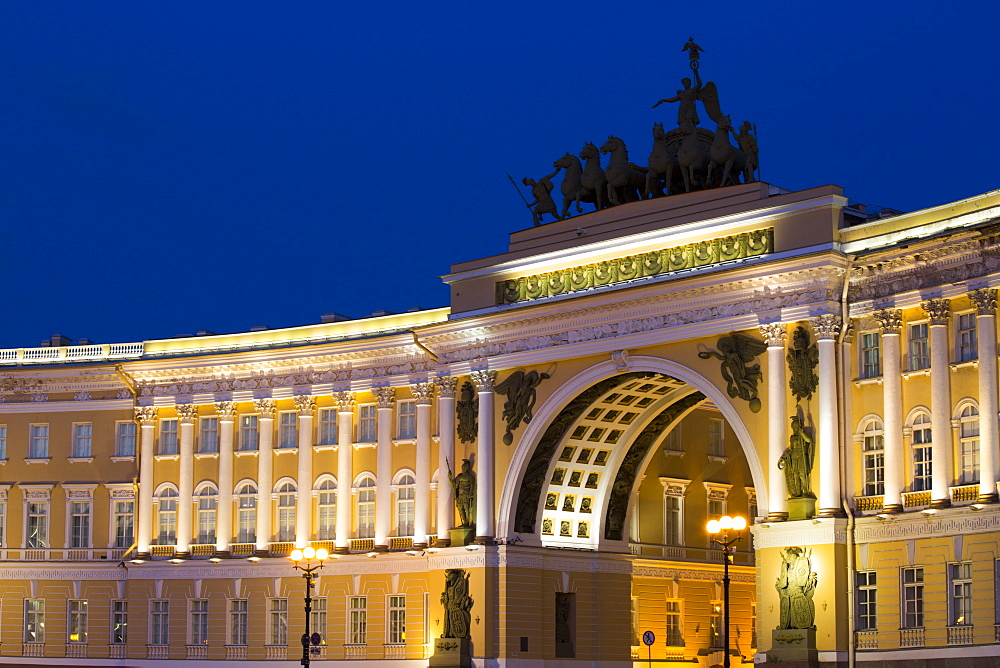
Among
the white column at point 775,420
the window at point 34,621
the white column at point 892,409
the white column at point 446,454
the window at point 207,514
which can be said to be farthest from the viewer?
the window at point 34,621

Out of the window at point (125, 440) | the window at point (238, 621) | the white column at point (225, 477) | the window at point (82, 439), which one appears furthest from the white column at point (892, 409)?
the window at point (82, 439)

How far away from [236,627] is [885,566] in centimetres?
2585

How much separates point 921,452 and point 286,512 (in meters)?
25.1

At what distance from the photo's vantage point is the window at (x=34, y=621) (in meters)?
62.1

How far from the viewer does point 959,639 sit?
4119cm

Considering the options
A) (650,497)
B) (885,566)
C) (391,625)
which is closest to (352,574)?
(391,625)

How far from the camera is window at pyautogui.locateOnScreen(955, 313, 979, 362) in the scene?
139 feet

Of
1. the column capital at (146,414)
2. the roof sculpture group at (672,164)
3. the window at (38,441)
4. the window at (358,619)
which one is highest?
the roof sculpture group at (672,164)

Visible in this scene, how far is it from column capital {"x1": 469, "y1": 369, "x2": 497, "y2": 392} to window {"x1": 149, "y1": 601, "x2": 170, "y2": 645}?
15416 millimetres

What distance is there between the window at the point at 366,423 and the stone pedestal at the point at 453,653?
8.44 metres

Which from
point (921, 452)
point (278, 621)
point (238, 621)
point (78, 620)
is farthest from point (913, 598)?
point (78, 620)

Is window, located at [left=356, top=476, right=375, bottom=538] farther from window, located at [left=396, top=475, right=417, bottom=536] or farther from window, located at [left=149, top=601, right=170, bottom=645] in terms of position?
window, located at [left=149, top=601, right=170, bottom=645]

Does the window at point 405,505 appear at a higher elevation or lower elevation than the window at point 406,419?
lower

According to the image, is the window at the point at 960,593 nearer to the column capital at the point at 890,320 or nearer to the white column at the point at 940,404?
the white column at the point at 940,404
